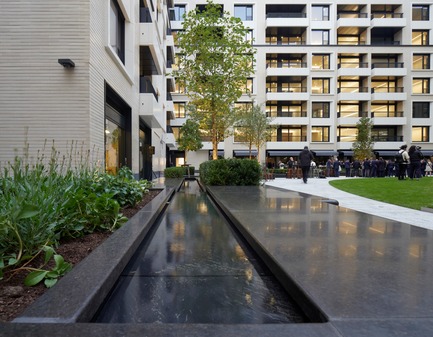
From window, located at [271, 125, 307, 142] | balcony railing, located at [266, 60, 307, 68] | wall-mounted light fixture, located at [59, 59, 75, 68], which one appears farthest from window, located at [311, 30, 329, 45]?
wall-mounted light fixture, located at [59, 59, 75, 68]

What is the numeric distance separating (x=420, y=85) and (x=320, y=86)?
1431 centimetres

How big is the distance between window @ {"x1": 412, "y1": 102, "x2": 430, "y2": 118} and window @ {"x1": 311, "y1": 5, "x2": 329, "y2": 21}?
1752cm

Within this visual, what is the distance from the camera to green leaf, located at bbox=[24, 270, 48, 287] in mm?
2135

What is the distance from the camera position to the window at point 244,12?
Result: 41938 mm

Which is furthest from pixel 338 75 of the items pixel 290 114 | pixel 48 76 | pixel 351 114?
pixel 48 76

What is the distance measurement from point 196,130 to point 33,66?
957 inches

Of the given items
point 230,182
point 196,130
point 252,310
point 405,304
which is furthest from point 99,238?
point 196,130

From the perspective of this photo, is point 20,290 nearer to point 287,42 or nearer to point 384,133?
point 287,42

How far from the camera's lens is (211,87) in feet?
45.9

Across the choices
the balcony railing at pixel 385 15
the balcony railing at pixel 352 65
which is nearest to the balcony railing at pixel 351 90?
the balcony railing at pixel 352 65

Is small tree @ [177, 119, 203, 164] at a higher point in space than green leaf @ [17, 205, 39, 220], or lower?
higher

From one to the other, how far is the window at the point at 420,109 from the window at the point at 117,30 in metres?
43.0

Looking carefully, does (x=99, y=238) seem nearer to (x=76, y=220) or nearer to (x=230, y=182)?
(x=76, y=220)

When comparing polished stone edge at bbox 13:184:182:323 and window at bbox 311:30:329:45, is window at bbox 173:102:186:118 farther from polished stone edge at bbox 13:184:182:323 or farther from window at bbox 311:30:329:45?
polished stone edge at bbox 13:184:182:323
